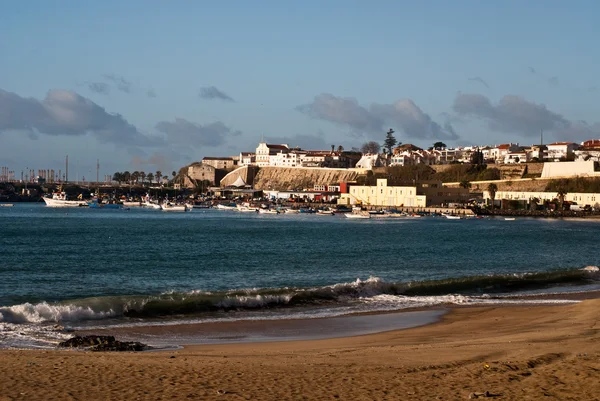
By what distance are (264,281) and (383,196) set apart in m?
94.3

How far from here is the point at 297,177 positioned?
180m

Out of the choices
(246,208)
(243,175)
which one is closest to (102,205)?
(246,208)

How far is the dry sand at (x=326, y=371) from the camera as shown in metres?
10.1

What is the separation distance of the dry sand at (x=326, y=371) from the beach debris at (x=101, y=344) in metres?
0.89

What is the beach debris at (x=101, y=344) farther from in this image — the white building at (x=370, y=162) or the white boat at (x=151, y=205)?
the white building at (x=370, y=162)

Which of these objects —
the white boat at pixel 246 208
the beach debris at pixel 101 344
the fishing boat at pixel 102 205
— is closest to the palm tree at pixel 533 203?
the white boat at pixel 246 208

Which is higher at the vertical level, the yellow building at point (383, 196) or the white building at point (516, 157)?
the white building at point (516, 157)

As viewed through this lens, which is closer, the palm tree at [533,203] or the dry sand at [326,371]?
the dry sand at [326,371]

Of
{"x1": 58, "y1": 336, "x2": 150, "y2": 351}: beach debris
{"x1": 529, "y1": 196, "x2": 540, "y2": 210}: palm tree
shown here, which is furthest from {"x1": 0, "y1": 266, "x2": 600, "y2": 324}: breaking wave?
{"x1": 529, "y1": 196, "x2": 540, "y2": 210}: palm tree

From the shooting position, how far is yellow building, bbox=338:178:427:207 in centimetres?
11762

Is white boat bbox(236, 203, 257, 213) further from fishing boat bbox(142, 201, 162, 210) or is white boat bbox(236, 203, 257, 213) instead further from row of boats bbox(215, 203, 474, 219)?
fishing boat bbox(142, 201, 162, 210)

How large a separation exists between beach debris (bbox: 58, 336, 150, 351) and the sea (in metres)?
0.70

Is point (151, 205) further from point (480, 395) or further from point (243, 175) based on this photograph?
point (480, 395)

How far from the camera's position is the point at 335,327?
63.1 ft
